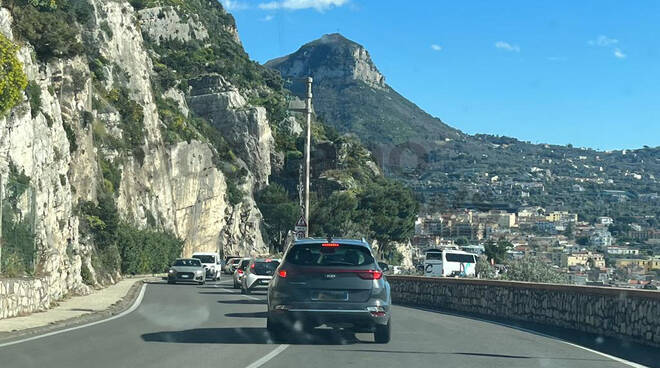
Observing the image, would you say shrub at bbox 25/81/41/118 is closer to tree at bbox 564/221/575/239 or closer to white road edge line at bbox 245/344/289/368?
white road edge line at bbox 245/344/289/368

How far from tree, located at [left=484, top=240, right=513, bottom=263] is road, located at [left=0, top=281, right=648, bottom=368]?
52872 millimetres

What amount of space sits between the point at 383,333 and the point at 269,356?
2.85m

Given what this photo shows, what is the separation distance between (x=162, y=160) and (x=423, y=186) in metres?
48.9

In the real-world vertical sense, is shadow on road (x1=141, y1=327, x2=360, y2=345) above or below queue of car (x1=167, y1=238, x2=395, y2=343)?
below

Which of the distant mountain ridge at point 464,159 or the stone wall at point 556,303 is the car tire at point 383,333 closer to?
the stone wall at point 556,303

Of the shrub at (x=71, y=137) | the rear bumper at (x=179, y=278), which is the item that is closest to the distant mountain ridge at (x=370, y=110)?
the shrub at (x=71, y=137)

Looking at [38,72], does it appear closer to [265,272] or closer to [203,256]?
[265,272]

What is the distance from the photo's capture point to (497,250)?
74.2 meters

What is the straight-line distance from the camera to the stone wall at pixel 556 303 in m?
16.0

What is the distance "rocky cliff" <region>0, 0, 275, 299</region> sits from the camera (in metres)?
32.8

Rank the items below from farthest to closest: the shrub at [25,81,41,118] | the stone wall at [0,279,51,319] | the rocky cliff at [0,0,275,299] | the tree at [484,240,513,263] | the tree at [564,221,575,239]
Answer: the tree at [484,240,513,263] < the tree at [564,221,575,239] < the shrub at [25,81,41,118] < the rocky cliff at [0,0,275,299] < the stone wall at [0,279,51,319]

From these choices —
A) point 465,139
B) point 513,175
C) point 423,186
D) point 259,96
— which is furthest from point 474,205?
point 465,139

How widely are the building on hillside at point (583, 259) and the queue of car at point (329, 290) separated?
3520cm

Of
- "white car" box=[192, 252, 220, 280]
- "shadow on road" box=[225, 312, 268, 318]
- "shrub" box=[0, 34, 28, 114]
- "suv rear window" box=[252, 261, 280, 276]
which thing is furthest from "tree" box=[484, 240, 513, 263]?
"shadow on road" box=[225, 312, 268, 318]
